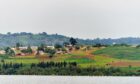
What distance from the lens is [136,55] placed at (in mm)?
13688

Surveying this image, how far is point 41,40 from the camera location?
14117mm

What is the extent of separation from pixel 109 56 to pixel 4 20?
14.1ft

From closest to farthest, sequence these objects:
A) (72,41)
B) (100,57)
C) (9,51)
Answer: (100,57) → (72,41) → (9,51)

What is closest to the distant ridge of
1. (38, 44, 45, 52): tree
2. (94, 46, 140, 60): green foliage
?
(38, 44, 45, 52): tree

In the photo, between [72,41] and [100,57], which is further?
[72,41]

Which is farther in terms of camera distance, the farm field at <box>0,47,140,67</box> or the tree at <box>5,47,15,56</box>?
the tree at <box>5,47,15,56</box>

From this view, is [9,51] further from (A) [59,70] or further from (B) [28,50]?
(A) [59,70]

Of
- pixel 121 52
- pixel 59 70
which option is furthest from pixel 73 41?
pixel 121 52

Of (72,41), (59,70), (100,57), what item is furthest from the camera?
(59,70)

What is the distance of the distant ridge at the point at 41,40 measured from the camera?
13.7 meters

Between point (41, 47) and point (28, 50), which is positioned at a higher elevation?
point (41, 47)

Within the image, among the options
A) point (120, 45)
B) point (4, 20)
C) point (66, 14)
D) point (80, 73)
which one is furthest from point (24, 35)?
point (120, 45)

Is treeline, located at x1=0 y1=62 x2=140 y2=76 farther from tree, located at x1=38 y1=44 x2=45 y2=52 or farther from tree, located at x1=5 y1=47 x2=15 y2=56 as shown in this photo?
tree, located at x1=38 y1=44 x2=45 y2=52

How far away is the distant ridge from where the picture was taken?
1371cm
